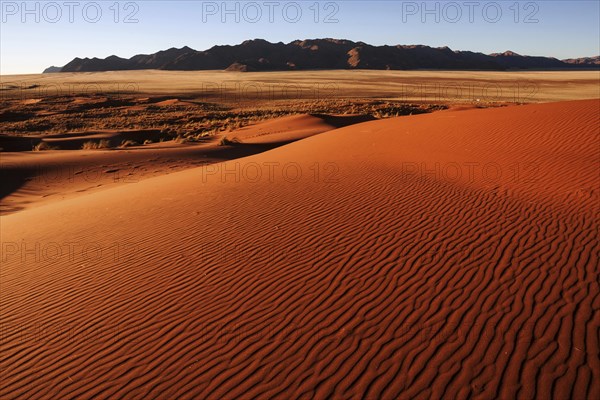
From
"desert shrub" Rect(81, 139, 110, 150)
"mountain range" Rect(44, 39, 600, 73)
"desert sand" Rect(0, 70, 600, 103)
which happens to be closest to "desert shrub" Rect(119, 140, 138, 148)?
"desert shrub" Rect(81, 139, 110, 150)

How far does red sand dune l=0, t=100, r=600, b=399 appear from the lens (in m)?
4.01

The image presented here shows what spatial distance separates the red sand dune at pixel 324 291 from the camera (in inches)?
158

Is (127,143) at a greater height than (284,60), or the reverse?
(284,60)

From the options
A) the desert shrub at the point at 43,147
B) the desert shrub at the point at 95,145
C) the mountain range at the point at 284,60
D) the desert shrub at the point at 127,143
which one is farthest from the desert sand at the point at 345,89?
the mountain range at the point at 284,60

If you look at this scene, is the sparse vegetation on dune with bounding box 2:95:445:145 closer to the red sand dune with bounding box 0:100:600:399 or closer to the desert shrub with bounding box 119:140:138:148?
the desert shrub with bounding box 119:140:138:148

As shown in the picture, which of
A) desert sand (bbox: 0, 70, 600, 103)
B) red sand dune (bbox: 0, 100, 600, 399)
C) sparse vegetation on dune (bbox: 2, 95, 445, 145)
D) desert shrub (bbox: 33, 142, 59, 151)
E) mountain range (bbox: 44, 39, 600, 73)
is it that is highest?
mountain range (bbox: 44, 39, 600, 73)

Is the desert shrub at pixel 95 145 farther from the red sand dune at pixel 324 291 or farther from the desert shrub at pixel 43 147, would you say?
the red sand dune at pixel 324 291

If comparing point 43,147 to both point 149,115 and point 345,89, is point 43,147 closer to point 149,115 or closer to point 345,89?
point 149,115

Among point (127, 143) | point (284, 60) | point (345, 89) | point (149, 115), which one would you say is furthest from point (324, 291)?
point (284, 60)

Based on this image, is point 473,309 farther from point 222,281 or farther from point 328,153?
point 328,153

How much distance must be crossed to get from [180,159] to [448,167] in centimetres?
1297

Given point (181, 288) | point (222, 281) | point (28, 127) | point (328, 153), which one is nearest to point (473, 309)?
point (222, 281)

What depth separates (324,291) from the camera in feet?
17.4

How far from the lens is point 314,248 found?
651 cm
